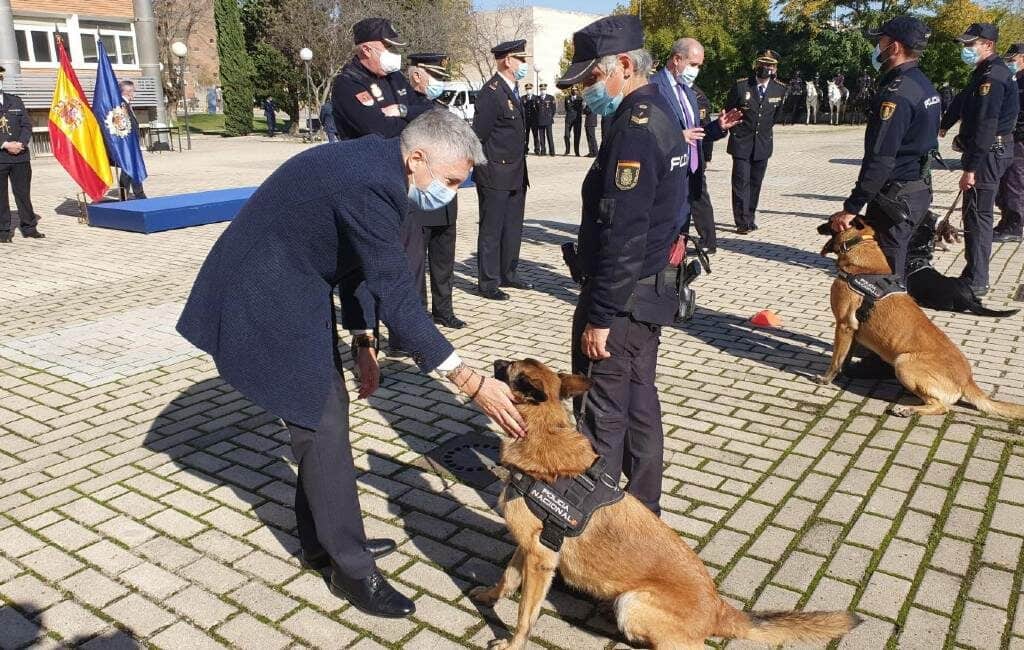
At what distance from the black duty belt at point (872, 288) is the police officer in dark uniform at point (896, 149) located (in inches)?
17.4

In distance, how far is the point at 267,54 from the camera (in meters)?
35.4

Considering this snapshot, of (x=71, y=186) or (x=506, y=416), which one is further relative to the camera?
(x=71, y=186)

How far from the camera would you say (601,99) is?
332 cm

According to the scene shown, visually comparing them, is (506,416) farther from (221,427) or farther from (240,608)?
(221,427)

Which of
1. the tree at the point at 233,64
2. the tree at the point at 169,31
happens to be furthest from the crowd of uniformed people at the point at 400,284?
the tree at the point at 169,31

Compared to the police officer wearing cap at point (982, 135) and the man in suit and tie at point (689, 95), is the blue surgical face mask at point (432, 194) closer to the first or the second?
the man in suit and tie at point (689, 95)

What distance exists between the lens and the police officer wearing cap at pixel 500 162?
7.32 meters

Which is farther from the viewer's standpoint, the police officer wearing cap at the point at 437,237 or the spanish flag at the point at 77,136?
the spanish flag at the point at 77,136

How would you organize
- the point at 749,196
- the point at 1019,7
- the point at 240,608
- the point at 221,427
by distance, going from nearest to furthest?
1. the point at 240,608
2. the point at 221,427
3. the point at 749,196
4. the point at 1019,7

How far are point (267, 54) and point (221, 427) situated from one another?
34601 millimetres

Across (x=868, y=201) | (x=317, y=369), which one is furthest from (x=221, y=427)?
(x=868, y=201)

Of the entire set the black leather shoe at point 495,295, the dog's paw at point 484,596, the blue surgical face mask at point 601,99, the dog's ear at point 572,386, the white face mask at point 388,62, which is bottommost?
the dog's paw at point 484,596

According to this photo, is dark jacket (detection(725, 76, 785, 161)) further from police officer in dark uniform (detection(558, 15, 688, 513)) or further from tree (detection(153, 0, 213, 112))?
tree (detection(153, 0, 213, 112))

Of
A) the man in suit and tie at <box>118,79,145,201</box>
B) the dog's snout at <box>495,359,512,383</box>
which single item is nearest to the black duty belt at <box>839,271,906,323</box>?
the dog's snout at <box>495,359,512,383</box>
